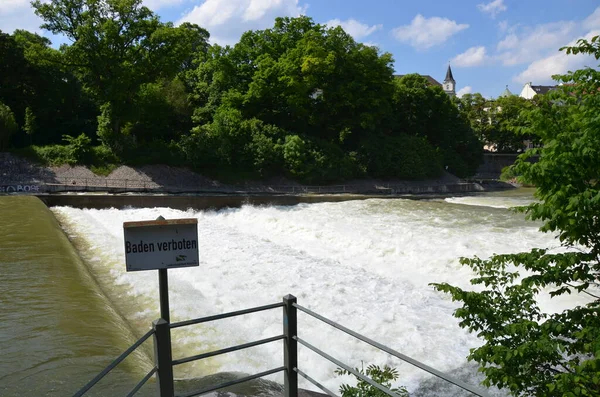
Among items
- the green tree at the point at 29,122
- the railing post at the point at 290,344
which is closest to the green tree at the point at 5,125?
the green tree at the point at 29,122

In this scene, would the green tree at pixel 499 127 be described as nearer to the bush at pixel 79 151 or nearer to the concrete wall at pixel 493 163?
the concrete wall at pixel 493 163

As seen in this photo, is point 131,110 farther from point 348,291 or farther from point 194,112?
point 348,291

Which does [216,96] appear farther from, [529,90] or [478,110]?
[529,90]

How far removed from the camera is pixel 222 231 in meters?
17.8

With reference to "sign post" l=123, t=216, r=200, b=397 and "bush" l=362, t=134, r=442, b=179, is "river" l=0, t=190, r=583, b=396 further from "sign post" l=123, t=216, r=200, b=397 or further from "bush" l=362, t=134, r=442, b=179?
"bush" l=362, t=134, r=442, b=179

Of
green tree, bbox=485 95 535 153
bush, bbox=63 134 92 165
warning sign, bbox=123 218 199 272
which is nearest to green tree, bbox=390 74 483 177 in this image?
green tree, bbox=485 95 535 153

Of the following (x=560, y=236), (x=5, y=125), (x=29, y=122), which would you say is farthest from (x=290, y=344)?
(x=29, y=122)

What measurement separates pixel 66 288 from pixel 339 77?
1472 inches

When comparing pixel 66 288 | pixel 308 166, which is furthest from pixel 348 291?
pixel 308 166

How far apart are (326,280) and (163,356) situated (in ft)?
26.9

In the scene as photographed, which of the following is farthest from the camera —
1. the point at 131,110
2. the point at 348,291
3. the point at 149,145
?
the point at 149,145

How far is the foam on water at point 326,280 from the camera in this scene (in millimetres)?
7762

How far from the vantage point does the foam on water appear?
7.76 m

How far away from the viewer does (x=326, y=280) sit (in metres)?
11.1
